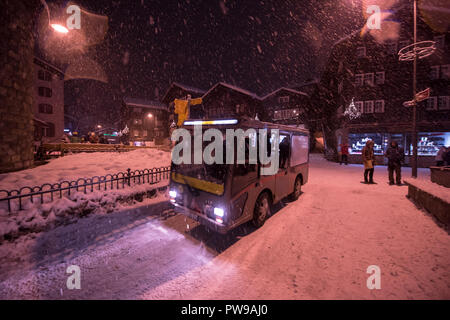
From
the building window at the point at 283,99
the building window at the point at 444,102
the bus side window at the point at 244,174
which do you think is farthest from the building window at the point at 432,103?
the bus side window at the point at 244,174

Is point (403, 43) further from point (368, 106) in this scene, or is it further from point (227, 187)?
point (227, 187)

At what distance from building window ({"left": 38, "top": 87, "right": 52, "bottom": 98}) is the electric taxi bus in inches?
1450

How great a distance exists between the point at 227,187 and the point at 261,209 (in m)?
1.66

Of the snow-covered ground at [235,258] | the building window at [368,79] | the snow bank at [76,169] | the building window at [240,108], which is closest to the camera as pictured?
the snow-covered ground at [235,258]

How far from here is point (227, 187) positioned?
12.6ft

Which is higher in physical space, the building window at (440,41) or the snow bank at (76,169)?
the building window at (440,41)

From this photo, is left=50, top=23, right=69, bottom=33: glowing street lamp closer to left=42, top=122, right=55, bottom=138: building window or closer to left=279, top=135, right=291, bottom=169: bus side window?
left=279, top=135, right=291, bottom=169: bus side window

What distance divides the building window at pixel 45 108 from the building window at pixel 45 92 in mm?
1406

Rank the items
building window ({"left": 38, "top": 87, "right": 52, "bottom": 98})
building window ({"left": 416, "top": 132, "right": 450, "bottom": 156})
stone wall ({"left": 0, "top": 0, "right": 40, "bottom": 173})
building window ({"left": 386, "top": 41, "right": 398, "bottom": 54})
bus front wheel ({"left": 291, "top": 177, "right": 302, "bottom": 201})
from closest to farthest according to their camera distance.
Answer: stone wall ({"left": 0, "top": 0, "right": 40, "bottom": 173}) → bus front wheel ({"left": 291, "top": 177, "right": 302, "bottom": 201}) → building window ({"left": 416, "top": 132, "right": 450, "bottom": 156}) → building window ({"left": 386, "top": 41, "right": 398, "bottom": 54}) → building window ({"left": 38, "top": 87, "right": 52, "bottom": 98})

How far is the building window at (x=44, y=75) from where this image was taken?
2899 cm

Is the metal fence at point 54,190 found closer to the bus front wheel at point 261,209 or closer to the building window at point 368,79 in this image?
the bus front wheel at point 261,209

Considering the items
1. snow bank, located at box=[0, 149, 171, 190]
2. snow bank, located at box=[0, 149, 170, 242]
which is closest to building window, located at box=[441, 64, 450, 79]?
snow bank, located at box=[0, 149, 171, 190]

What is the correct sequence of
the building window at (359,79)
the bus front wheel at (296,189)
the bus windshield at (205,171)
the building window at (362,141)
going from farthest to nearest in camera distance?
the building window at (359,79) < the building window at (362,141) < the bus front wheel at (296,189) < the bus windshield at (205,171)

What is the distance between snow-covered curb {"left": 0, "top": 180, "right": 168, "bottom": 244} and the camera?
389cm
